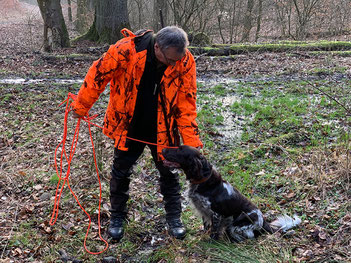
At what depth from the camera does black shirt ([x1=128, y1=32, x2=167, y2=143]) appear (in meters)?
3.15

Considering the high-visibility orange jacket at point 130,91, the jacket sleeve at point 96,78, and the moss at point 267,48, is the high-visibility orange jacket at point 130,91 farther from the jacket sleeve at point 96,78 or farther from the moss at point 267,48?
the moss at point 267,48

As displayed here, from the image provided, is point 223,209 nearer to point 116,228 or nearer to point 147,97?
point 116,228

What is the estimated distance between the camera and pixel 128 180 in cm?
373

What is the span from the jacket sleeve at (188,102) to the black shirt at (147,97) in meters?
0.24

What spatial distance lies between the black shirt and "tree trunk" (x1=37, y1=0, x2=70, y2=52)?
11505 mm

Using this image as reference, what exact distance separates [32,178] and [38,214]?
3.12 ft

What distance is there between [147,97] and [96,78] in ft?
1.74

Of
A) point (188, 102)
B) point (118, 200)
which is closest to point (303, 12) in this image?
point (188, 102)

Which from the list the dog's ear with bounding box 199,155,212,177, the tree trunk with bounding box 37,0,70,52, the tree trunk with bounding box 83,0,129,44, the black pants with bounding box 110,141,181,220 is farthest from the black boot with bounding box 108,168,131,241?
the tree trunk with bounding box 83,0,129,44

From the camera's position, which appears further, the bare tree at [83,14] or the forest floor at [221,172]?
the bare tree at [83,14]

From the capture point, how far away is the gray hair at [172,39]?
2918mm

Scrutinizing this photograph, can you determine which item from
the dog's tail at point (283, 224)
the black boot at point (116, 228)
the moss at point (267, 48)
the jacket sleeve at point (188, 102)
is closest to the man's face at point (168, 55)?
the jacket sleeve at point (188, 102)

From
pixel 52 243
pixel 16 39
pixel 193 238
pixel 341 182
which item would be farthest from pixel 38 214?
pixel 16 39

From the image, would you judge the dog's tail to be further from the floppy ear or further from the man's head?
the man's head
